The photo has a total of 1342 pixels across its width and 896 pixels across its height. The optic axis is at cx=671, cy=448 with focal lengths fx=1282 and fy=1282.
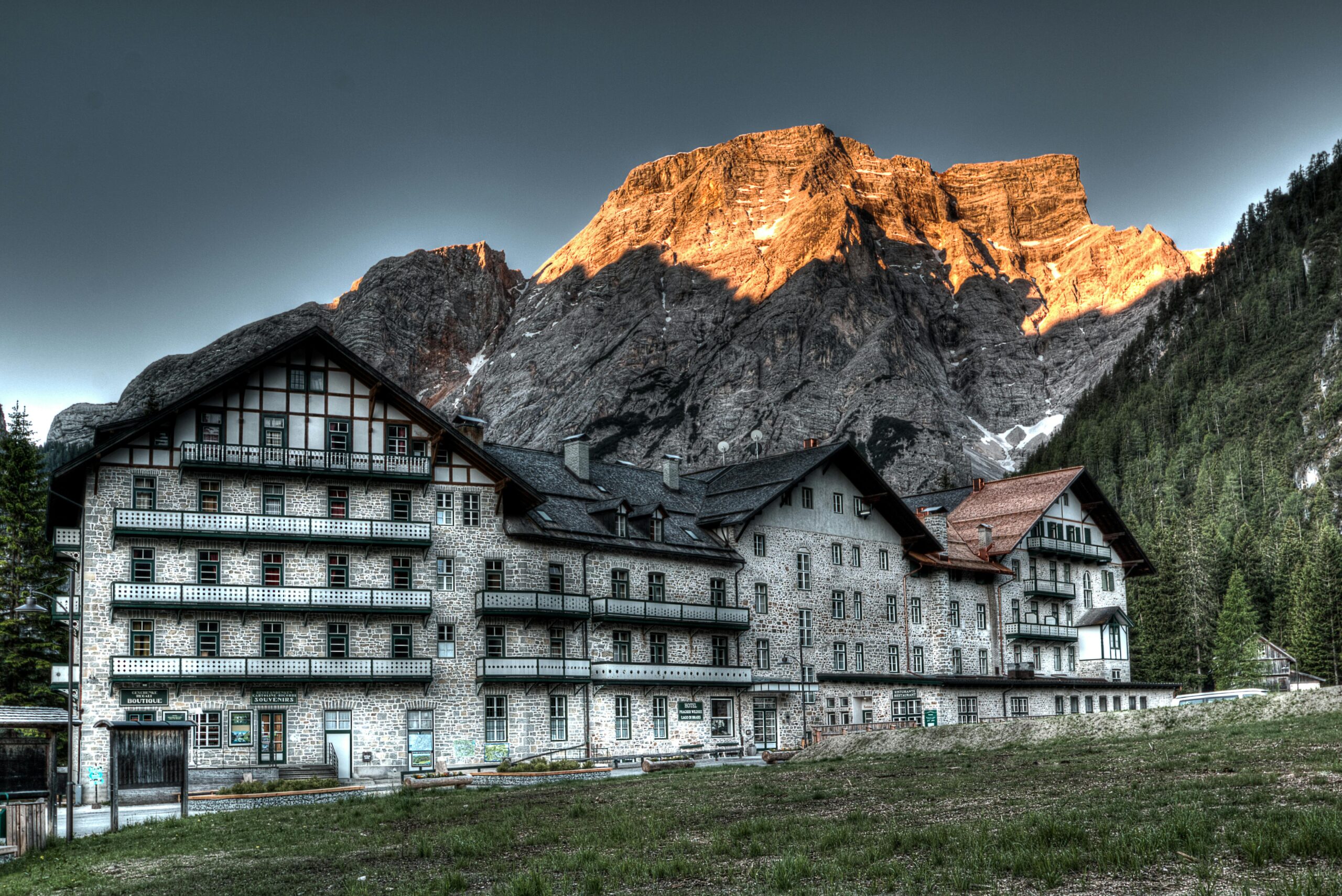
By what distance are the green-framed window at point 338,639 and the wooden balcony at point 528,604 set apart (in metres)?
5.61

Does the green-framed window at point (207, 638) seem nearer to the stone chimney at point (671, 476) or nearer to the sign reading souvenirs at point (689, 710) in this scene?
the sign reading souvenirs at point (689, 710)

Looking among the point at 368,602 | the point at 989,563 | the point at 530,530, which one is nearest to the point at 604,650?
the point at 530,530

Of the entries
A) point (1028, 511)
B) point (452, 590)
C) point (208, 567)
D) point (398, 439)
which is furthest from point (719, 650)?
point (1028, 511)

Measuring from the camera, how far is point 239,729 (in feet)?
163

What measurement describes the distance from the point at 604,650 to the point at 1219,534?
99.4 m

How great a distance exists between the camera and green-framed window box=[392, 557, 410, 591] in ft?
179

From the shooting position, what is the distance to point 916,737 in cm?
4447

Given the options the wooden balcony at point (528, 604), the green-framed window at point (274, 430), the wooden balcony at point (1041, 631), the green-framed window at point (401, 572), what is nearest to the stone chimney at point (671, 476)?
the wooden balcony at point (528, 604)

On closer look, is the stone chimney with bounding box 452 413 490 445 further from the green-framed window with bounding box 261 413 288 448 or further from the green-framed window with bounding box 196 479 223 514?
the green-framed window with bounding box 196 479 223 514

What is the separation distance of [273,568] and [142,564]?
4.94m

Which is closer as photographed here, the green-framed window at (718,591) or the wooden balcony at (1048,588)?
the green-framed window at (718,591)

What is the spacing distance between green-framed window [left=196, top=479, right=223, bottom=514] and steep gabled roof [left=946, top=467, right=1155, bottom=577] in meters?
42.8

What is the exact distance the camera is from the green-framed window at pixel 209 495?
169ft

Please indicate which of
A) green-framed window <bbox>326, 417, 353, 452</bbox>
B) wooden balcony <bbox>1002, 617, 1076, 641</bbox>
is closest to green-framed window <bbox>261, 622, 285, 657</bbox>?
green-framed window <bbox>326, 417, 353, 452</bbox>
